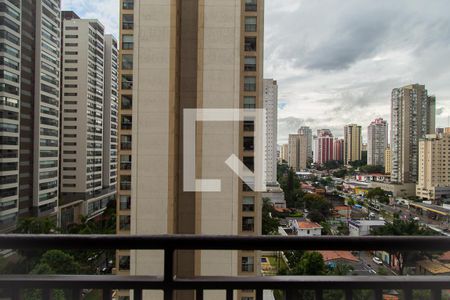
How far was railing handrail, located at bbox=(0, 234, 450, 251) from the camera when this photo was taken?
0.90 metres

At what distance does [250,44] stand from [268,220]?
3.96ft

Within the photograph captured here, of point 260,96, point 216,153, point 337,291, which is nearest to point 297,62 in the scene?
point 260,96

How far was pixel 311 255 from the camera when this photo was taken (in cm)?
127

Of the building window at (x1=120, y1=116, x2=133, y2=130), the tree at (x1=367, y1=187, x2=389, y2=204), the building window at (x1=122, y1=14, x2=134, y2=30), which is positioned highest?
the building window at (x1=122, y1=14, x2=134, y2=30)

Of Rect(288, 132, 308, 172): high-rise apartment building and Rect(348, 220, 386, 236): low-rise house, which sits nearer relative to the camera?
Rect(348, 220, 386, 236): low-rise house

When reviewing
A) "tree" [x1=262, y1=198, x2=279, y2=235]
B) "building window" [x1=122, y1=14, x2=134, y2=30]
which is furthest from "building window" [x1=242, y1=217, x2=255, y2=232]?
"building window" [x1=122, y1=14, x2=134, y2=30]

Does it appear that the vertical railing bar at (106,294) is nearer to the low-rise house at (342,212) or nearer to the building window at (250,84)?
the low-rise house at (342,212)

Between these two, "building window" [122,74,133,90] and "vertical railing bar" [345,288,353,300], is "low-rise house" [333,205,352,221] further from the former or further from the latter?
"building window" [122,74,133,90]

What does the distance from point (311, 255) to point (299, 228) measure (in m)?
0.19

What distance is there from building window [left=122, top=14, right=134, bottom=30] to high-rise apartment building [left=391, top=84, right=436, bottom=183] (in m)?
1.82

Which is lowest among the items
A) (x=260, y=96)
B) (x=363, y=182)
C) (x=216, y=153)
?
(x=363, y=182)

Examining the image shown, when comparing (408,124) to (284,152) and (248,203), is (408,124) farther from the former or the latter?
(248,203)

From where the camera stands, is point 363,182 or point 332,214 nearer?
point 332,214

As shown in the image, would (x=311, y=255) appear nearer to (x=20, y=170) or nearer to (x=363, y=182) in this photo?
(x=363, y=182)
